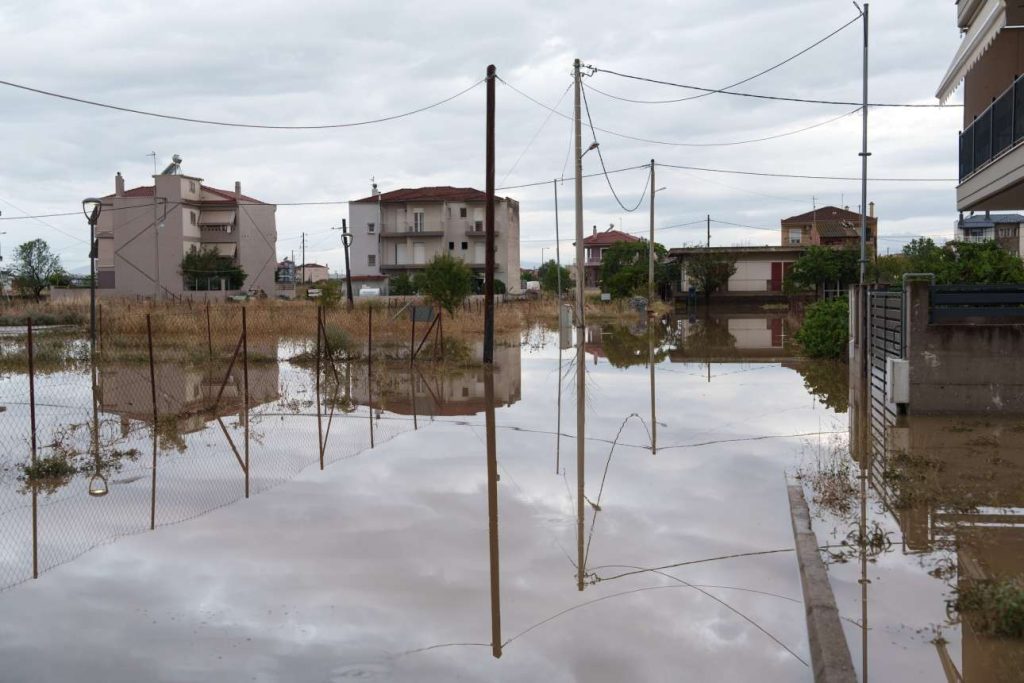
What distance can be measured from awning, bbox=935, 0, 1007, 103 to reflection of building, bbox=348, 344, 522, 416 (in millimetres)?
10415

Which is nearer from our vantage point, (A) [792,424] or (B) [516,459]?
(B) [516,459]

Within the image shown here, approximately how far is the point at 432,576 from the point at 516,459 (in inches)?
189

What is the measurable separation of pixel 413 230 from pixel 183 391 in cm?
6246

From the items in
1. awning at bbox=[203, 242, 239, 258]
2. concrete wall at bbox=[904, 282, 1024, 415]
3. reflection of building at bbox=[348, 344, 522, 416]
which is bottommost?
reflection of building at bbox=[348, 344, 522, 416]

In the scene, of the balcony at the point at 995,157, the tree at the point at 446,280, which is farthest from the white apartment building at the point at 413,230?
the balcony at the point at 995,157

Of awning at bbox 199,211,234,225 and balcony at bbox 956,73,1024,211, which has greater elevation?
awning at bbox 199,211,234,225

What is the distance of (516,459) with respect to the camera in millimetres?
11883

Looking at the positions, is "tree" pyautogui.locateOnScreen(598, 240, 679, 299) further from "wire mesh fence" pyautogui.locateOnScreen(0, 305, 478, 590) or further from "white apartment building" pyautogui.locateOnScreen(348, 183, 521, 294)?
"wire mesh fence" pyautogui.locateOnScreen(0, 305, 478, 590)

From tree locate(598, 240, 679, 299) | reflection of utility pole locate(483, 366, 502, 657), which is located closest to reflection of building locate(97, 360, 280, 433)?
reflection of utility pole locate(483, 366, 502, 657)

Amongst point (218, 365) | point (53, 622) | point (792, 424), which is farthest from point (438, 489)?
point (218, 365)

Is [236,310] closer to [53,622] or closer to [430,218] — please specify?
[53,622]

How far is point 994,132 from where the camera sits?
57.8ft

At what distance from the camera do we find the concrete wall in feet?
48.2

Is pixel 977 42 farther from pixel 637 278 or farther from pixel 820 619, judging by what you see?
pixel 637 278
